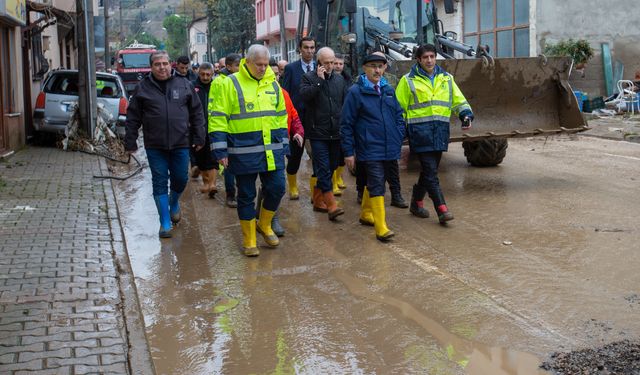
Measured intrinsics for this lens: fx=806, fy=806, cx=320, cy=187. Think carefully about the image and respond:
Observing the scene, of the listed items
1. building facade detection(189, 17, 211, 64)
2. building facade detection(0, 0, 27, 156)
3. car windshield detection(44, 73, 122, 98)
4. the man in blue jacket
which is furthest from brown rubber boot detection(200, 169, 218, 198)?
building facade detection(189, 17, 211, 64)

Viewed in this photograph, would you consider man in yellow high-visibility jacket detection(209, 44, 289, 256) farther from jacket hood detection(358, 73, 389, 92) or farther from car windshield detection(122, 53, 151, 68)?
car windshield detection(122, 53, 151, 68)

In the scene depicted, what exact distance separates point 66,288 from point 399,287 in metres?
2.44

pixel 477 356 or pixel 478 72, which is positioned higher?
pixel 478 72

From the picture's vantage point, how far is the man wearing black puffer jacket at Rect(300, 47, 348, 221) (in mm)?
8500

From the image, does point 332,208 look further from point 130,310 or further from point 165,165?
point 130,310

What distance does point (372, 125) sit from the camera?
25.3 ft

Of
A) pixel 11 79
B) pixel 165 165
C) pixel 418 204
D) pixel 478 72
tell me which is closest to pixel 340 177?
pixel 418 204

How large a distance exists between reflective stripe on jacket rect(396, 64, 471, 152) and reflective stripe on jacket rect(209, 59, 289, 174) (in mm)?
1746

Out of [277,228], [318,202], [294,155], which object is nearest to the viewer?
[277,228]

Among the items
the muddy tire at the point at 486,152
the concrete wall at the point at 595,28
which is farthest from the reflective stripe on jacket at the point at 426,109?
the concrete wall at the point at 595,28

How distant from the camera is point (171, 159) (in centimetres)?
796

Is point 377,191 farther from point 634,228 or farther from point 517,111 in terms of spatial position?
point 517,111

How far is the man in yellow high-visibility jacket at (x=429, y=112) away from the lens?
26.6 ft

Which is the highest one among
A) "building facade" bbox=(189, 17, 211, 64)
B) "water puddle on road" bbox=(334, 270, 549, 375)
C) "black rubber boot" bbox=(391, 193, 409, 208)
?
"building facade" bbox=(189, 17, 211, 64)
